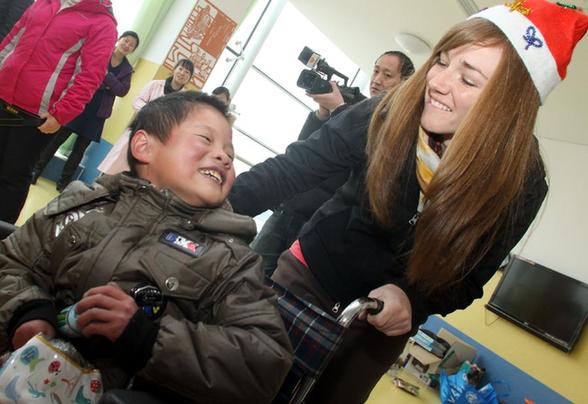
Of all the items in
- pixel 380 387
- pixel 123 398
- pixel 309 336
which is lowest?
pixel 380 387

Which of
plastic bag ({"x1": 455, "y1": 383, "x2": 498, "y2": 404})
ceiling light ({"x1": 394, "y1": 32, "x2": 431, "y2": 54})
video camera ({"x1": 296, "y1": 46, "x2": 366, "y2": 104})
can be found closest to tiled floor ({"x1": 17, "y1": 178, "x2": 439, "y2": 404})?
plastic bag ({"x1": 455, "y1": 383, "x2": 498, "y2": 404})

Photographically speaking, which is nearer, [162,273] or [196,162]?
[162,273]

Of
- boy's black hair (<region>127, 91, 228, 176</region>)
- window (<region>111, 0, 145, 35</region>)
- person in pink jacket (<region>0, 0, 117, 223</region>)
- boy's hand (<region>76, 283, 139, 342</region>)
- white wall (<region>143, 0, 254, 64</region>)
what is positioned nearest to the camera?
boy's hand (<region>76, 283, 139, 342</region>)

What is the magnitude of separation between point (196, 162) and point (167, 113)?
0.18 m

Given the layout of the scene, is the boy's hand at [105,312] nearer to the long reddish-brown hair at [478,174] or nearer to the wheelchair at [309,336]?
the wheelchair at [309,336]

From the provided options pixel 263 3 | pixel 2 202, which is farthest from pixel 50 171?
pixel 263 3

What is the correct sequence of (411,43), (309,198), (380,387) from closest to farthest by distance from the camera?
(309,198) → (380,387) → (411,43)

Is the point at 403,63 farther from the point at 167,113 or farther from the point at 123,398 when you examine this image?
the point at 123,398

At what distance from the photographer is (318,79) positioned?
1.93 meters

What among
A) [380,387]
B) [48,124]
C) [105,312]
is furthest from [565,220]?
[105,312]

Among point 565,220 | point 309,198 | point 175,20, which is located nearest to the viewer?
point 309,198

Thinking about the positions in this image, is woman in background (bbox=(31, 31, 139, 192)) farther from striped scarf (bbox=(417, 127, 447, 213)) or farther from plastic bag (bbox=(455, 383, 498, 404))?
plastic bag (bbox=(455, 383, 498, 404))

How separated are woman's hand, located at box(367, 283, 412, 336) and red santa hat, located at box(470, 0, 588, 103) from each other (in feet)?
2.10

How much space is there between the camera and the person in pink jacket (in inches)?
74.3
